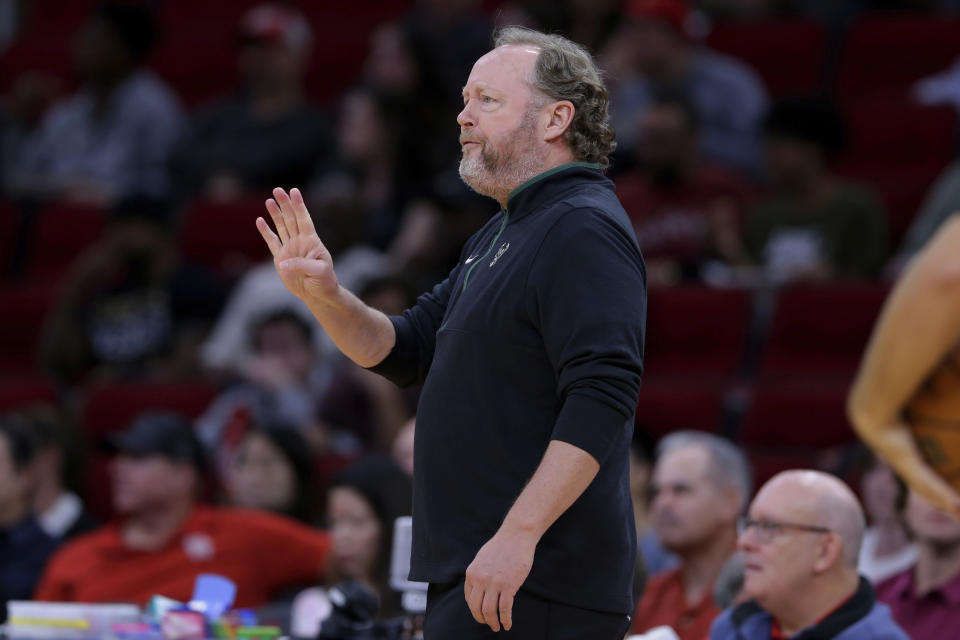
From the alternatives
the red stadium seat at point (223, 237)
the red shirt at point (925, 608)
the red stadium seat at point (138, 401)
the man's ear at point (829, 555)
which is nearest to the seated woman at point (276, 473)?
the red stadium seat at point (138, 401)

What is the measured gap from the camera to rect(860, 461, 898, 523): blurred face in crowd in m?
4.39

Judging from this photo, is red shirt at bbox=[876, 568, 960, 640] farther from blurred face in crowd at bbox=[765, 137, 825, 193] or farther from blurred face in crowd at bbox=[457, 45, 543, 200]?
blurred face in crowd at bbox=[765, 137, 825, 193]

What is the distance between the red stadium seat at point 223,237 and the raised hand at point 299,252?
4729 millimetres

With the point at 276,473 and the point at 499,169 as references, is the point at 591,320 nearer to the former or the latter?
the point at 499,169

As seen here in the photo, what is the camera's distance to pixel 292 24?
7.66 m

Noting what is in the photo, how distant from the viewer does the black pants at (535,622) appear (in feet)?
7.51

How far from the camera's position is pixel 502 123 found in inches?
96.3

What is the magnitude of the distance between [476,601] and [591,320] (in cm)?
43

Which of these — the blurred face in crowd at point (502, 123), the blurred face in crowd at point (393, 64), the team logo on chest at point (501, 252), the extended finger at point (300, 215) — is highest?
the blurred face in crowd at point (393, 64)

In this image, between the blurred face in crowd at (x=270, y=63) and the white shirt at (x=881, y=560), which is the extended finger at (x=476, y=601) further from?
the blurred face in crowd at (x=270, y=63)

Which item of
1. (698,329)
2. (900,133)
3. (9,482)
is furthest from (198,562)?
(900,133)

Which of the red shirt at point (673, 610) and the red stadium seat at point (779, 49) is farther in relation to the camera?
the red stadium seat at point (779, 49)

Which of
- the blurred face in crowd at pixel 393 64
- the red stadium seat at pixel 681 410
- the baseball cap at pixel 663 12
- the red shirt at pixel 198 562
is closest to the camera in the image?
the red shirt at pixel 198 562

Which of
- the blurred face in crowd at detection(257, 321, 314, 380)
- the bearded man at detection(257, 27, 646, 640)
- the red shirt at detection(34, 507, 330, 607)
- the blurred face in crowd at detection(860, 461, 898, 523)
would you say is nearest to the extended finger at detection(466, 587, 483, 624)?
the bearded man at detection(257, 27, 646, 640)
